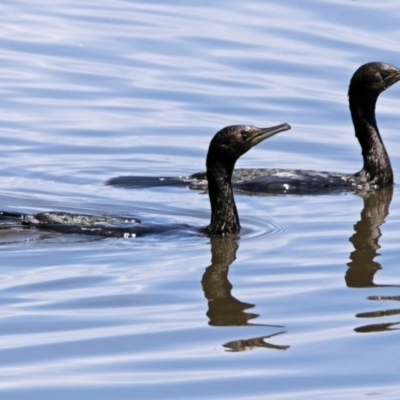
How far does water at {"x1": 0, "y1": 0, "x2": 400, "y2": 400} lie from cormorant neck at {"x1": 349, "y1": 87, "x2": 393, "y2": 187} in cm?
33

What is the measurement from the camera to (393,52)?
22688 millimetres

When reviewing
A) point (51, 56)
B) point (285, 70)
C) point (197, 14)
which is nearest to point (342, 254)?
point (285, 70)

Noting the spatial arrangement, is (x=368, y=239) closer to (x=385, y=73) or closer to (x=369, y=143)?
(x=369, y=143)

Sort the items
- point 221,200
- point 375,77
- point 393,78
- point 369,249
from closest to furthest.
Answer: point 369,249, point 221,200, point 393,78, point 375,77

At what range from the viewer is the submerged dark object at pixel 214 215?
12086mm

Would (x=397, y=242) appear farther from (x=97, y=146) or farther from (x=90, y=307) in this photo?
(x=97, y=146)

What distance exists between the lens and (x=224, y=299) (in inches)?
390

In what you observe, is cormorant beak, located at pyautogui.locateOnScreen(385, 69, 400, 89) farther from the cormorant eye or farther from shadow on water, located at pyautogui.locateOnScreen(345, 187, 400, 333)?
shadow on water, located at pyautogui.locateOnScreen(345, 187, 400, 333)

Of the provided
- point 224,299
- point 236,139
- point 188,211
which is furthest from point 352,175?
point 224,299

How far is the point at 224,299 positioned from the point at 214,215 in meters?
2.60

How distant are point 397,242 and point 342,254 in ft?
2.41

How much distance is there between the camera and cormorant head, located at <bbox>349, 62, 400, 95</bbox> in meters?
15.9

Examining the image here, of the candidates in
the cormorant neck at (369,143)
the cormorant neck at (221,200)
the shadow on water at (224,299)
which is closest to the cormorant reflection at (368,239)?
the cormorant neck at (369,143)

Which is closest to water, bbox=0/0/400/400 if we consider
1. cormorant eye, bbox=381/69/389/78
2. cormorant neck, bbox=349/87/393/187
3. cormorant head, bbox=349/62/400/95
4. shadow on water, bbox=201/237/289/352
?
shadow on water, bbox=201/237/289/352
